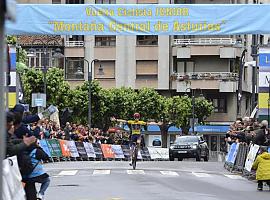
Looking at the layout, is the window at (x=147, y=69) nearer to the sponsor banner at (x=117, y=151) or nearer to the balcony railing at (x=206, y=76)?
the balcony railing at (x=206, y=76)

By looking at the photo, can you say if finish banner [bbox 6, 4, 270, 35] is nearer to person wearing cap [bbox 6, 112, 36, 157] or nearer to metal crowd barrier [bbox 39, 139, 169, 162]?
person wearing cap [bbox 6, 112, 36, 157]

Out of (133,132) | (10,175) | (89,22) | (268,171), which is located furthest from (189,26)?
(10,175)

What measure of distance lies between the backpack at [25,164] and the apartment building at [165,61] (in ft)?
205

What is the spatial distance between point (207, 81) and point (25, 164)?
64.1 metres

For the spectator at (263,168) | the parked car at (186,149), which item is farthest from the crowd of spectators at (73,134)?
the spectator at (263,168)

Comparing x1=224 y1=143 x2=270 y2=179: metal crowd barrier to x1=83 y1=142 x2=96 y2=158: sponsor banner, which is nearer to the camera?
x1=224 y1=143 x2=270 y2=179: metal crowd barrier

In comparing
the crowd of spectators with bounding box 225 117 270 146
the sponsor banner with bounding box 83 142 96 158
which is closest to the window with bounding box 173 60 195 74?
the sponsor banner with bounding box 83 142 96 158

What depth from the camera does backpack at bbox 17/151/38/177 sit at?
416 inches

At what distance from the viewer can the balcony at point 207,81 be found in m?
73.7

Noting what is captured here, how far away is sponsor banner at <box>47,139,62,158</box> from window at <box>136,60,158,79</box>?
3904 centimetres

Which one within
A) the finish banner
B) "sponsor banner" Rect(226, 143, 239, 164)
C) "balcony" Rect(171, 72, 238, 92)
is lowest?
"sponsor banner" Rect(226, 143, 239, 164)

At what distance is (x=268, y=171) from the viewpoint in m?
18.8

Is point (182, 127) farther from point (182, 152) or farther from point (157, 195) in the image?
point (157, 195)

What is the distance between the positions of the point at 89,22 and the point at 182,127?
54897mm
